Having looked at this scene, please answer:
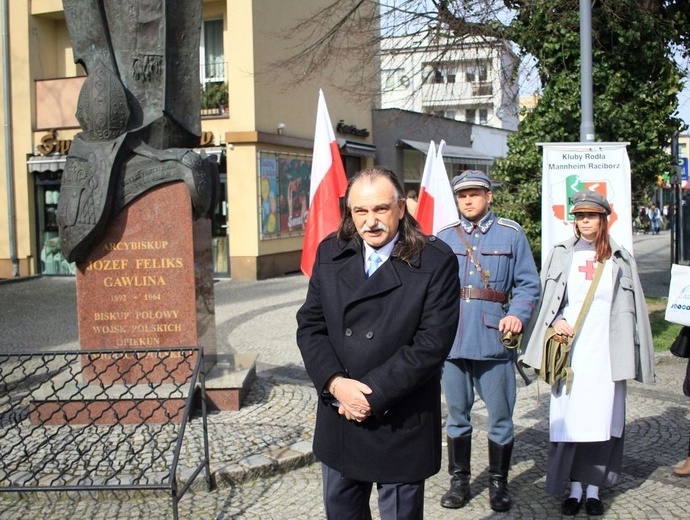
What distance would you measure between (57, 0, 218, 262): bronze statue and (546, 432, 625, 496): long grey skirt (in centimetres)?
328

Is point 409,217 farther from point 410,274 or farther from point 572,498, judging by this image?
point 572,498

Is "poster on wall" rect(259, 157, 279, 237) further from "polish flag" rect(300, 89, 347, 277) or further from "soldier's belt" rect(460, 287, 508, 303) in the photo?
"soldier's belt" rect(460, 287, 508, 303)

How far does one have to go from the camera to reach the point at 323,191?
6.43 meters

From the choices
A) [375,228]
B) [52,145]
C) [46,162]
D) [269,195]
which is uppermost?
[52,145]

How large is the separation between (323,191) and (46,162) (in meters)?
13.9

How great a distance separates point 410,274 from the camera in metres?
2.76

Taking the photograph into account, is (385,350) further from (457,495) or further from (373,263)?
(457,495)

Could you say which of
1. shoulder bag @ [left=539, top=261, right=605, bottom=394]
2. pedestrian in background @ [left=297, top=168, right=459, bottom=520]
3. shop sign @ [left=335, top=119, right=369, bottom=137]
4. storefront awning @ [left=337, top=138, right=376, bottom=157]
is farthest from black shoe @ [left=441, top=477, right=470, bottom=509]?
shop sign @ [left=335, top=119, right=369, bottom=137]

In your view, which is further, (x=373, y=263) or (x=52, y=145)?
(x=52, y=145)

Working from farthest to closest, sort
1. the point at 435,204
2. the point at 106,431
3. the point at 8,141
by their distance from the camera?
the point at 8,141 → the point at 435,204 → the point at 106,431

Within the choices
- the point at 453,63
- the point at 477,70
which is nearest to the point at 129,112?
the point at 453,63

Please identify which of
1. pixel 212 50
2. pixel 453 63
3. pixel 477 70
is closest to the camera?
pixel 453 63

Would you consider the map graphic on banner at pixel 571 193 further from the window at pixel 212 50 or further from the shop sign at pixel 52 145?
the shop sign at pixel 52 145

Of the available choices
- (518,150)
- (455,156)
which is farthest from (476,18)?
(455,156)
